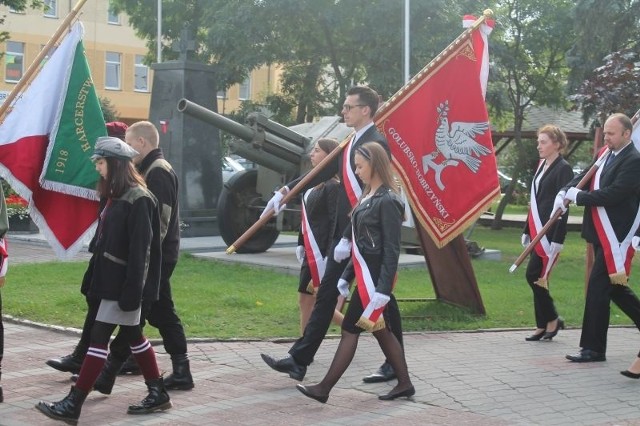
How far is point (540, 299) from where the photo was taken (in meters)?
9.63

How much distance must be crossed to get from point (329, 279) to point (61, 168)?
2064 mm

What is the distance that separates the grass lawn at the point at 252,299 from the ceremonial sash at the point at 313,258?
3.60ft

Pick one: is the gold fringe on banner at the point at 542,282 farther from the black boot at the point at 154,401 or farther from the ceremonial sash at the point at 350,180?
the black boot at the point at 154,401

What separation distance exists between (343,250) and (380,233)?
479mm

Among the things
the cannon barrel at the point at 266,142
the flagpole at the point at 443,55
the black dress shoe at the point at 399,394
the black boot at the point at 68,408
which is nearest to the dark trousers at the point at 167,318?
the black boot at the point at 68,408

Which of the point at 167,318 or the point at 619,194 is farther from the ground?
the point at 619,194

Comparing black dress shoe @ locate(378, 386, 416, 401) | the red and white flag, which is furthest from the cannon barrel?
black dress shoe @ locate(378, 386, 416, 401)

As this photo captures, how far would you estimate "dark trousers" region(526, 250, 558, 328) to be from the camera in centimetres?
962

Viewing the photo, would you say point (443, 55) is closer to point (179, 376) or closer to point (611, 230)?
point (611, 230)

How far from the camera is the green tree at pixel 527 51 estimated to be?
27781 mm

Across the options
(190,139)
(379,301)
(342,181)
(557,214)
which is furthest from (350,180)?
(190,139)

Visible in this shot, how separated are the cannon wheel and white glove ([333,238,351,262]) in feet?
28.0

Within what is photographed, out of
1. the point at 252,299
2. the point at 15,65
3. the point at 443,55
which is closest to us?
the point at 443,55

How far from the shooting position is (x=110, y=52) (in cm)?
5272
